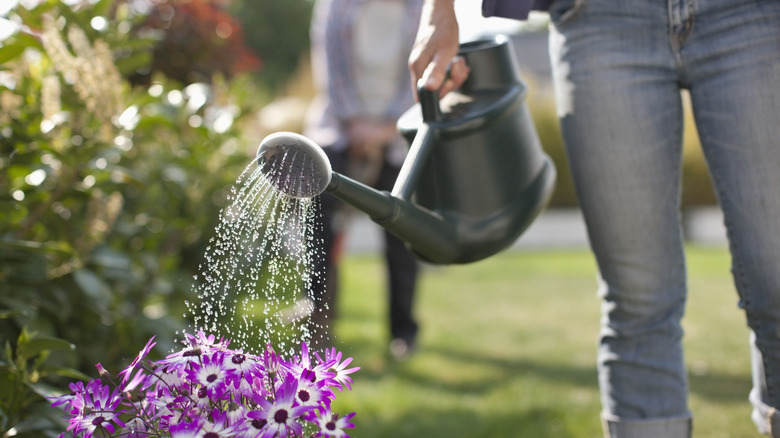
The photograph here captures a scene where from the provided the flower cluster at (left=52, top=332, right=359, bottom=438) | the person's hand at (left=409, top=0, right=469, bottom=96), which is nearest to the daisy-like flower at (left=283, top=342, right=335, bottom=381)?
the flower cluster at (left=52, top=332, right=359, bottom=438)

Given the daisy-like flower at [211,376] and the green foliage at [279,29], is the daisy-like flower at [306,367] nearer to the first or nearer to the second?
the daisy-like flower at [211,376]

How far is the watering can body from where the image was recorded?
139 cm

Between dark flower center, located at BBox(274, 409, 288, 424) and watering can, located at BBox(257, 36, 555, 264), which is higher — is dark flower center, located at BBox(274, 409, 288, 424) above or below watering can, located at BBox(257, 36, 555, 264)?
below

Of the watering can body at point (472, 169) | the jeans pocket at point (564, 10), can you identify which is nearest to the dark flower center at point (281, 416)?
the watering can body at point (472, 169)

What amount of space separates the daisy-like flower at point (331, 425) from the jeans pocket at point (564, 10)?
0.89 metres

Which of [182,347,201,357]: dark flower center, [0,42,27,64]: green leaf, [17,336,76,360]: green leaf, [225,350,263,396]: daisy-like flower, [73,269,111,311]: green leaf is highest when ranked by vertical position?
[0,42,27,64]: green leaf

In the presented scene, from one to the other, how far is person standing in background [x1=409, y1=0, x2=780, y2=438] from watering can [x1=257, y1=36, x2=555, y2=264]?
2.5 inches

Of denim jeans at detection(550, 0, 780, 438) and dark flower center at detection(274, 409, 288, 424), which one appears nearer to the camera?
dark flower center at detection(274, 409, 288, 424)

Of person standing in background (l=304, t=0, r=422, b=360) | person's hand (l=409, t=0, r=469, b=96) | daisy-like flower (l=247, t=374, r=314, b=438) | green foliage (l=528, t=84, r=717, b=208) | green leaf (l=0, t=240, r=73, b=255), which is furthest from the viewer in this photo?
green foliage (l=528, t=84, r=717, b=208)

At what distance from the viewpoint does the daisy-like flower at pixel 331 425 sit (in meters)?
1.02

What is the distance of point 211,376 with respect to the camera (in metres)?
1.06

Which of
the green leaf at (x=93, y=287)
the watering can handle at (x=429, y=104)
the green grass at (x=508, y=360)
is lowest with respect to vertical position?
the green grass at (x=508, y=360)

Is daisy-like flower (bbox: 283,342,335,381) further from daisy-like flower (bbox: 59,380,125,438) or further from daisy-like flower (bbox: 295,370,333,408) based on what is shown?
daisy-like flower (bbox: 59,380,125,438)

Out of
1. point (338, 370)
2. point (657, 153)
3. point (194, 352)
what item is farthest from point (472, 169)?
point (194, 352)
